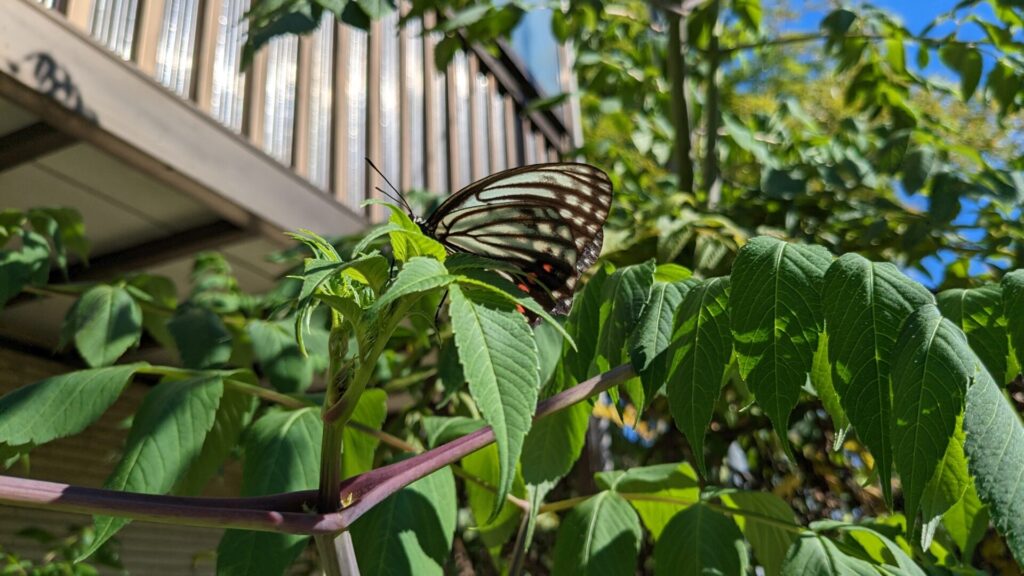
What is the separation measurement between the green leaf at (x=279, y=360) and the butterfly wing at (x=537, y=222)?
0.47 meters

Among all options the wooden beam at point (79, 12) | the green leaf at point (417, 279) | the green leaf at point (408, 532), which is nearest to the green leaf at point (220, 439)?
the green leaf at point (408, 532)

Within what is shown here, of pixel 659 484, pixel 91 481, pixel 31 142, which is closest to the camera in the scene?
pixel 659 484

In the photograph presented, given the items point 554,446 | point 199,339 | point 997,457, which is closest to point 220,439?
point 554,446

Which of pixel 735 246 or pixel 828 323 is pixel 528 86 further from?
pixel 828 323

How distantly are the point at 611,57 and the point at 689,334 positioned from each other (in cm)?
277

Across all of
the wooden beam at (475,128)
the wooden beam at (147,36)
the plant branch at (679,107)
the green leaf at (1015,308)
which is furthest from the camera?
the wooden beam at (475,128)

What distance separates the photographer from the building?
7.01ft

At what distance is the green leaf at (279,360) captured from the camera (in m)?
1.57

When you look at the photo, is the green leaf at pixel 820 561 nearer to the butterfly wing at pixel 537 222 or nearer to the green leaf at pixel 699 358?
the green leaf at pixel 699 358

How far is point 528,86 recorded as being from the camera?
5.11m

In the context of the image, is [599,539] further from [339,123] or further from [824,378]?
[339,123]

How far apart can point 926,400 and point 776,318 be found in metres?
0.14

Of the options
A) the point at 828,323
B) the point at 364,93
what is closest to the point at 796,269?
the point at 828,323

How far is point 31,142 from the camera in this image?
2174 millimetres
